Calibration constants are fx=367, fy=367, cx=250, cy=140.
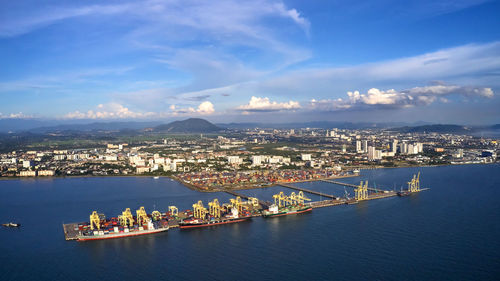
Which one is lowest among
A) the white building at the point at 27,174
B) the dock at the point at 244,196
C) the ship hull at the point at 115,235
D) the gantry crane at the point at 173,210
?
the ship hull at the point at 115,235

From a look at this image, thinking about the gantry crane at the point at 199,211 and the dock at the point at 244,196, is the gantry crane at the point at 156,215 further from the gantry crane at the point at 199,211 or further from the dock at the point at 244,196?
the dock at the point at 244,196

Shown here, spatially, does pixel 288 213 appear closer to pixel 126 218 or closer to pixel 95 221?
pixel 126 218

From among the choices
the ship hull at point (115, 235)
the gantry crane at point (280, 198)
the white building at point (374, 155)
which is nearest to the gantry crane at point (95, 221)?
the ship hull at point (115, 235)

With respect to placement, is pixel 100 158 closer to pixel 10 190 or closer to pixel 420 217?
pixel 10 190

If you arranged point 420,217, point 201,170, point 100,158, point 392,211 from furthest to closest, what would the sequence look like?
point 100,158, point 201,170, point 392,211, point 420,217

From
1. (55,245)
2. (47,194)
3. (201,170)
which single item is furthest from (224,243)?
(201,170)

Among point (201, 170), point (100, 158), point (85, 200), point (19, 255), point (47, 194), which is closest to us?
point (19, 255)
